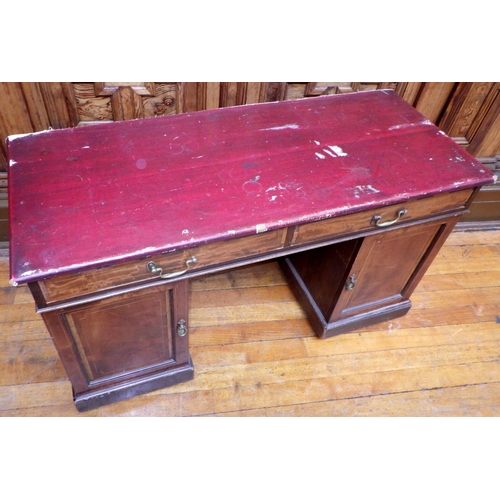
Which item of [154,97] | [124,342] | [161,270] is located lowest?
[124,342]

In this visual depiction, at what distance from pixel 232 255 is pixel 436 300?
123 centimetres

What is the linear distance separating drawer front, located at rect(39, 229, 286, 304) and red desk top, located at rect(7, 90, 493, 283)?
0.05 meters

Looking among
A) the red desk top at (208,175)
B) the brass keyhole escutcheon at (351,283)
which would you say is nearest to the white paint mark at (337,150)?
the red desk top at (208,175)

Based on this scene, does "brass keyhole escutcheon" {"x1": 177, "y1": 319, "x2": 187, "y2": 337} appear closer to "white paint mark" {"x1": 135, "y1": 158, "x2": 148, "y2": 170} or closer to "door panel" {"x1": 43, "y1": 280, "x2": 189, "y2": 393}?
"door panel" {"x1": 43, "y1": 280, "x2": 189, "y2": 393}

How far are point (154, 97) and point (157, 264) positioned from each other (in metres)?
0.80

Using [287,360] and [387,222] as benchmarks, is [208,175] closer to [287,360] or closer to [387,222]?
[387,222]

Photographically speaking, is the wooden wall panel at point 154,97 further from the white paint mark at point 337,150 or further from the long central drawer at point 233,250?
the long central drawer at point 233,250

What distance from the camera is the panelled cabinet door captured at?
4.01 ft

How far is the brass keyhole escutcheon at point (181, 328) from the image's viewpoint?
1.39 metres

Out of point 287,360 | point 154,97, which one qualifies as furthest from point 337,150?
point 287,360

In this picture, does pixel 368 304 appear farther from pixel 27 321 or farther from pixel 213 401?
pixel 27 321

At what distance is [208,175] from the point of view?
1263mm

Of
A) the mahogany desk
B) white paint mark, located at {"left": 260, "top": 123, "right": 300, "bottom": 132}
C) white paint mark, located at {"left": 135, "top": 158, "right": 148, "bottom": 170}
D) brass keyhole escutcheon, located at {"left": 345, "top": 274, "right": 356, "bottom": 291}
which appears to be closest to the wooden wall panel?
the mahogany desk

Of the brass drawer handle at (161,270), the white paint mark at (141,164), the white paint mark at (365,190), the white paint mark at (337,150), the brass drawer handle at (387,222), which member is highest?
the white paint mark at (337,150)
